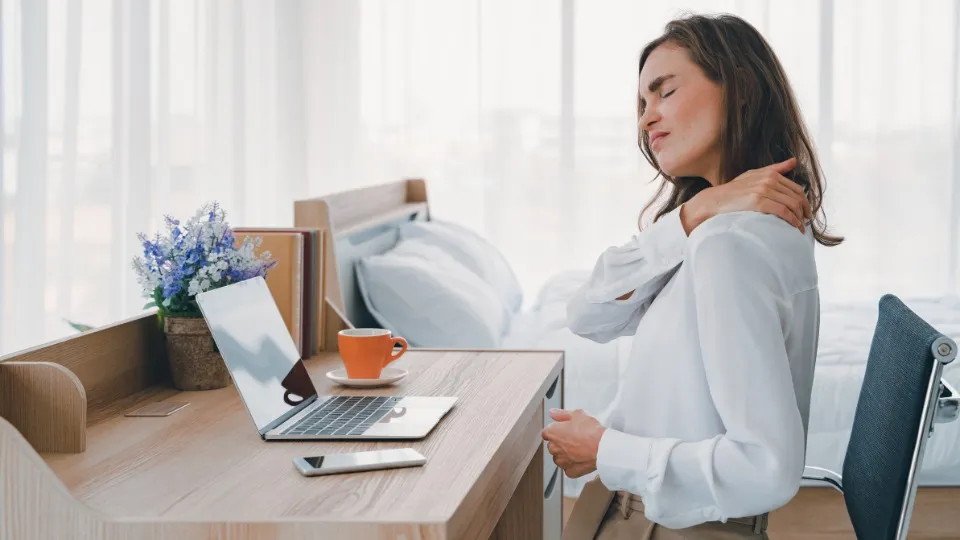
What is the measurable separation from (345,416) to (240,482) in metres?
0.30

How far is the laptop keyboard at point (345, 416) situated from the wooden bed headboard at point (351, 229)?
40cm

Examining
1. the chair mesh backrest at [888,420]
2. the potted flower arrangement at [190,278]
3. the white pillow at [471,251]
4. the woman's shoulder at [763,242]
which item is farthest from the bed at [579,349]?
the woman's shoulder at [763,242]

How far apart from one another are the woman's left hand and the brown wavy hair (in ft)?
1.14

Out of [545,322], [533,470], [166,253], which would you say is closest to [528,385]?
[533,470]

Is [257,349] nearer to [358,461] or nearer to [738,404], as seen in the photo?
[358,461]

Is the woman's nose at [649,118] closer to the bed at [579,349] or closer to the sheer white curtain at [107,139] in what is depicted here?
the bed at [579,349]

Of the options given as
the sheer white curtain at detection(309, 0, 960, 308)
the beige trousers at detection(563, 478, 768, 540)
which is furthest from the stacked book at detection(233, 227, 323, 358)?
the sheer white curtain at detection(309, 0, 960, 308)

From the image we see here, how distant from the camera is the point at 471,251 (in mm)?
3297

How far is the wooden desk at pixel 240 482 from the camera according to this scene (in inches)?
35.8

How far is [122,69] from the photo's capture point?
9.30 ft

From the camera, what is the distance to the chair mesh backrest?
1.16 metres

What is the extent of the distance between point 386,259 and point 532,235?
2.13m

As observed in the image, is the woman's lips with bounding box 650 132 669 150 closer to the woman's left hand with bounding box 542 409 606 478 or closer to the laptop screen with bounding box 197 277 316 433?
the woman's left hand with bounding box 542 409 606 478

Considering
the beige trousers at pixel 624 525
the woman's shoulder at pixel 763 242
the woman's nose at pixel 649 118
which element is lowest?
the beige trousers at pixel 624 525
